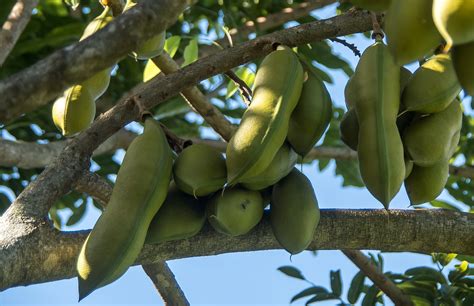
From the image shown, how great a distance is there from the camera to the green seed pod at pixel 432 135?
2.00 m

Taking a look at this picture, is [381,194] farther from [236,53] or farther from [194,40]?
[194,40]

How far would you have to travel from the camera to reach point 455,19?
1441 mm

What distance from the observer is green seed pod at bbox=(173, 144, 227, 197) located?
198cm

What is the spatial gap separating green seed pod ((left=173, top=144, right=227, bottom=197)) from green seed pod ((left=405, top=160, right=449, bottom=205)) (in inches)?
17.7

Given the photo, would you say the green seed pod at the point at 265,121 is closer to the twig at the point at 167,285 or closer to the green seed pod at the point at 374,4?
the green seed pod at the point at 374,4

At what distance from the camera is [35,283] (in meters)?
1.96

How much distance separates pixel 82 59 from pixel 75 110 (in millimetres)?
903

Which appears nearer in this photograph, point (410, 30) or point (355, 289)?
point (410, 30)

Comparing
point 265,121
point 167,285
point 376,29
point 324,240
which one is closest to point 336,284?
point 167,285

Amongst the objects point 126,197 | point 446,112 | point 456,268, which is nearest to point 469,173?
point 456,268

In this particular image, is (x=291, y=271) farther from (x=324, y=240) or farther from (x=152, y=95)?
(x=152, y=95)

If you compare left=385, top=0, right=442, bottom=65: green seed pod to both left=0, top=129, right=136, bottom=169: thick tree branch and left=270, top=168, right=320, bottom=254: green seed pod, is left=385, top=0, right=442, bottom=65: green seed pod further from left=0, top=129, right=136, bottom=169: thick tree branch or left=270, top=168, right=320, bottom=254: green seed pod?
left=0, top=129, right=136, bottom=169: thick tree branch

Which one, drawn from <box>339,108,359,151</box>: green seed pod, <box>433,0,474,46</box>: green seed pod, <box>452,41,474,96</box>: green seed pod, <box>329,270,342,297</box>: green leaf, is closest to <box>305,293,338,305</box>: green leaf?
<box>329,270,342,297</box>: green leaf

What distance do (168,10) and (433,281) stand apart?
1728 mm
